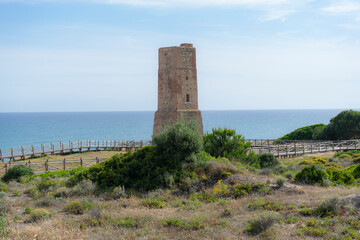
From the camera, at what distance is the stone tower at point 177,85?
73.7 feet

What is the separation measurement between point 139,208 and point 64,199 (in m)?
3.49

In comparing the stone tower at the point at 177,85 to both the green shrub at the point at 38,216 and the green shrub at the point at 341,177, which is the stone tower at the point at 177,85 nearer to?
the green shrub at the point at 341,177

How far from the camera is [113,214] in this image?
1031 cm

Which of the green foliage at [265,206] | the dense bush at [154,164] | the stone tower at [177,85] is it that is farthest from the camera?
the stone tower at [177,85]

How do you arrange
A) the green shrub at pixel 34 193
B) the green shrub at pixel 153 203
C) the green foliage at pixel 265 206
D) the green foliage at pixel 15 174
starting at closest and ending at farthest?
the green foliage at pixel 265 206 → the green shrub at pixel 153 203 → the green shrub at pixel 34 193 → the green foliage at pixel 15 174

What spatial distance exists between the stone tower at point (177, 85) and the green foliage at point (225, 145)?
3.91 metres

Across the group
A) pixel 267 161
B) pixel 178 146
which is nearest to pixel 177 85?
pixel 267 161

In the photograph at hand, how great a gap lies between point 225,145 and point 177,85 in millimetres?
6196

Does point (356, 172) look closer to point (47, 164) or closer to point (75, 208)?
point (75, 208)

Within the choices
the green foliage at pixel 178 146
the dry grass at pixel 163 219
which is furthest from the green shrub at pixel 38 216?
the green foliage at pixel 178 146

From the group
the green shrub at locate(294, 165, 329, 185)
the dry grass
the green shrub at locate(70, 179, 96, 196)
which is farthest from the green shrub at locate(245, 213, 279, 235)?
the green shrub at locate(70, 179, 96, 196)

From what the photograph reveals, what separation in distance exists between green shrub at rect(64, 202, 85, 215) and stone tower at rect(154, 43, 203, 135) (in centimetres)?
1148

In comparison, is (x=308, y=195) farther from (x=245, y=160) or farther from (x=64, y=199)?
(x=64, y=199)

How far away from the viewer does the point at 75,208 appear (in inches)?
433
